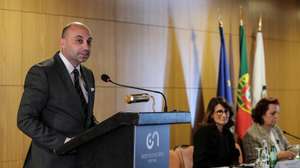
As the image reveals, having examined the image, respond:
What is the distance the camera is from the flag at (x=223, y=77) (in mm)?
5652

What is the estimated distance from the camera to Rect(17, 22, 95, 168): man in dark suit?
6.63 feet

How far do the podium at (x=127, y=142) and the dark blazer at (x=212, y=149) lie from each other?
2.39 m

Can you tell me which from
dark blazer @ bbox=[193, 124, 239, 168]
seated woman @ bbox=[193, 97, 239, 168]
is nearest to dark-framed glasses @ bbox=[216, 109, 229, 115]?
seated woman @ bbox=[193, 97, 239, 168]

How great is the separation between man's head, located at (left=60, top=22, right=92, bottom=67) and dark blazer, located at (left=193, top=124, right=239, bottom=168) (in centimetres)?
221

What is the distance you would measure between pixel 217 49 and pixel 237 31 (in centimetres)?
45

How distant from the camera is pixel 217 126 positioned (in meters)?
4.47

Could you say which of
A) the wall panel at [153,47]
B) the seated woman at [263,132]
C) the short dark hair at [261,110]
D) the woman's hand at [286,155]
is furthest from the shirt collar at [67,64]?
the short dark hair at [261,110]

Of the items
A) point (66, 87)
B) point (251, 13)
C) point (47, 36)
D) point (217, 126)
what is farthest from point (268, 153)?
point (251, 13)

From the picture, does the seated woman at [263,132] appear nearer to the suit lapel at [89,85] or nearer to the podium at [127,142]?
the suit lapel at [89,85]

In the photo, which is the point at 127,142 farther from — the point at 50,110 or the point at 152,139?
the point at 50,110

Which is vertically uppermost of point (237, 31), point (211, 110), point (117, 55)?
point (237, 31)

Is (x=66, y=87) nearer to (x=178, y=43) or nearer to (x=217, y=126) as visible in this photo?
(x=217, y=126)

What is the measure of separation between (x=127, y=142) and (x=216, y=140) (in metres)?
2.77

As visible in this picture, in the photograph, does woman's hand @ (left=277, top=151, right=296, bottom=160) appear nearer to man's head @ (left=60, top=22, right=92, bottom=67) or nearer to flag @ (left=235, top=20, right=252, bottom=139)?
flag @ (left=235, top=20, right=252, bottom=139)
